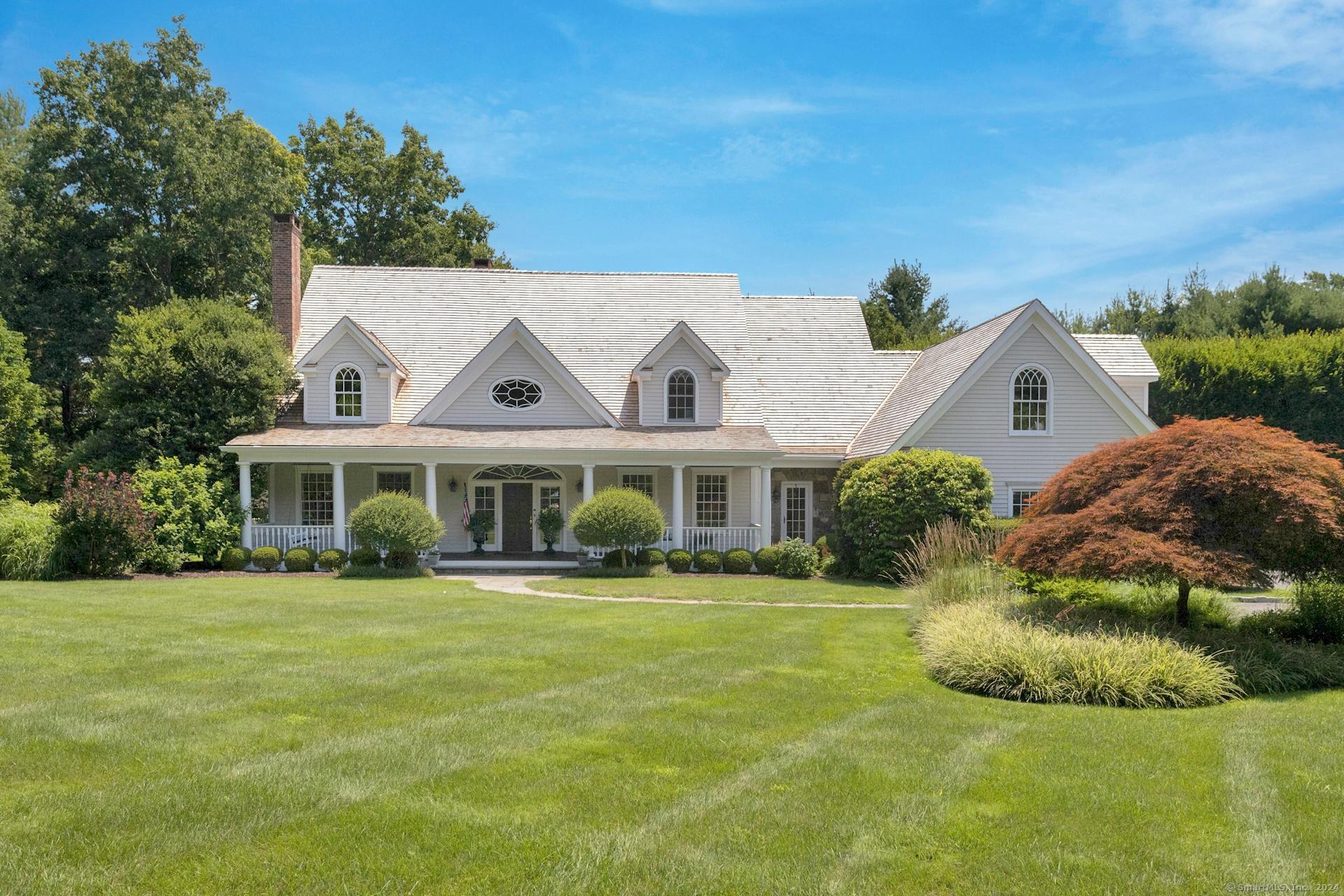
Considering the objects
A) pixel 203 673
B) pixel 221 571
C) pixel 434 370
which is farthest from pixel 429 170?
pixel 203 673

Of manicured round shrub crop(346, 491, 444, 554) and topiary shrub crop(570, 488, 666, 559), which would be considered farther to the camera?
topiary shrub crop(570, 488, 666, 559)

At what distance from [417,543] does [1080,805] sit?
17261 millimetres

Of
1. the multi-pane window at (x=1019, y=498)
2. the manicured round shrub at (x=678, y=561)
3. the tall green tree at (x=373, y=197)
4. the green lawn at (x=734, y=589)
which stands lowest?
the green lawn at (x=734, y=589)

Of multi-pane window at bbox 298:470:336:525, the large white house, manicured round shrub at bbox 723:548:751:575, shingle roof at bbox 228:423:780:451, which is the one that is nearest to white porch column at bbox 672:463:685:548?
the large white house

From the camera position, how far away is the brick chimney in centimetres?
2642

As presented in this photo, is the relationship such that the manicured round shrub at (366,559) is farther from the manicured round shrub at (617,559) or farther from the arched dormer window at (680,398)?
the arched dormer window at (680,398)

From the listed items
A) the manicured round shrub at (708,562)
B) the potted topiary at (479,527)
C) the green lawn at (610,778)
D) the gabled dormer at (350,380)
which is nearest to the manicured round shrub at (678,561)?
the manicured round shrub at (708,562)

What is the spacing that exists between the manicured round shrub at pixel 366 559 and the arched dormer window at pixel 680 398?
856 cm

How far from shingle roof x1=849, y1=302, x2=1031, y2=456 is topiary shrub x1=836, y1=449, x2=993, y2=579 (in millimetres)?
1994

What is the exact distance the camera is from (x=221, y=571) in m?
21.5

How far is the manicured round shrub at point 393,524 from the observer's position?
808 inches

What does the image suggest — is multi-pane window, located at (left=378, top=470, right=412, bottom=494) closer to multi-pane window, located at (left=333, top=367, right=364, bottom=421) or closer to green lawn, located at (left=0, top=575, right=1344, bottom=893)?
multi-pane window, located at (left=333, top=367, right=364, bottom=421)

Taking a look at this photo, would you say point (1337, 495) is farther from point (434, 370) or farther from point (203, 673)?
point (434, 370)

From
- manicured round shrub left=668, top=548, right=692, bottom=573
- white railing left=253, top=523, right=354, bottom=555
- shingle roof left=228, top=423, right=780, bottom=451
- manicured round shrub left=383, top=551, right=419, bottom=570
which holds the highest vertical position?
shingle roof left=228, top=423, right=780, bottom=451
